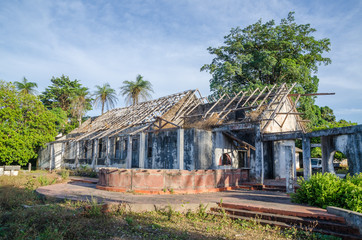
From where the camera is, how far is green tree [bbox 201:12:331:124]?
2911cm

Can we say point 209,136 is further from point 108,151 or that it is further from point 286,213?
point 286,213

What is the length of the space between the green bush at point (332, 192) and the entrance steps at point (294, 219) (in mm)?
1096

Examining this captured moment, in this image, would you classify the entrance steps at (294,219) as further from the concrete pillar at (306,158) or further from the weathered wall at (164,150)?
the weathered wall at (164,150)

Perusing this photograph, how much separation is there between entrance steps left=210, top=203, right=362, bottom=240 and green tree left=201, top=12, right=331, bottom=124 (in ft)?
70.5

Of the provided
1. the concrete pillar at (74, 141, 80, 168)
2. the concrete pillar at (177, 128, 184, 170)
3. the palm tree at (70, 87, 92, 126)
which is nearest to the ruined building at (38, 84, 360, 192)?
the concrete pillar at (177, 128, 184, 170)

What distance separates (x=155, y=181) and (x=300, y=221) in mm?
6436

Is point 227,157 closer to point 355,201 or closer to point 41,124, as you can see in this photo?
point 355,201

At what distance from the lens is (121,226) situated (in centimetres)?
693

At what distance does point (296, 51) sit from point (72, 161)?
95.6 ft

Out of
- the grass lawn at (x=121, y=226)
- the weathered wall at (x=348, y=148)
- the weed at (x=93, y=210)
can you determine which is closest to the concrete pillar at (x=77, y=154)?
the grass lawn at (x=121, y=226)

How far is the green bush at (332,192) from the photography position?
7.76m

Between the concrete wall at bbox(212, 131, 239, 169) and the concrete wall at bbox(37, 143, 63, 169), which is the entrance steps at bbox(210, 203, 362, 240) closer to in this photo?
the concrete wall at bbox(212, 131, 239, 169)

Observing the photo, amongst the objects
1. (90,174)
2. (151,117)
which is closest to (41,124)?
(90,174)

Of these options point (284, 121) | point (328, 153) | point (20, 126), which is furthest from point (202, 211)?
point (20, 126)
